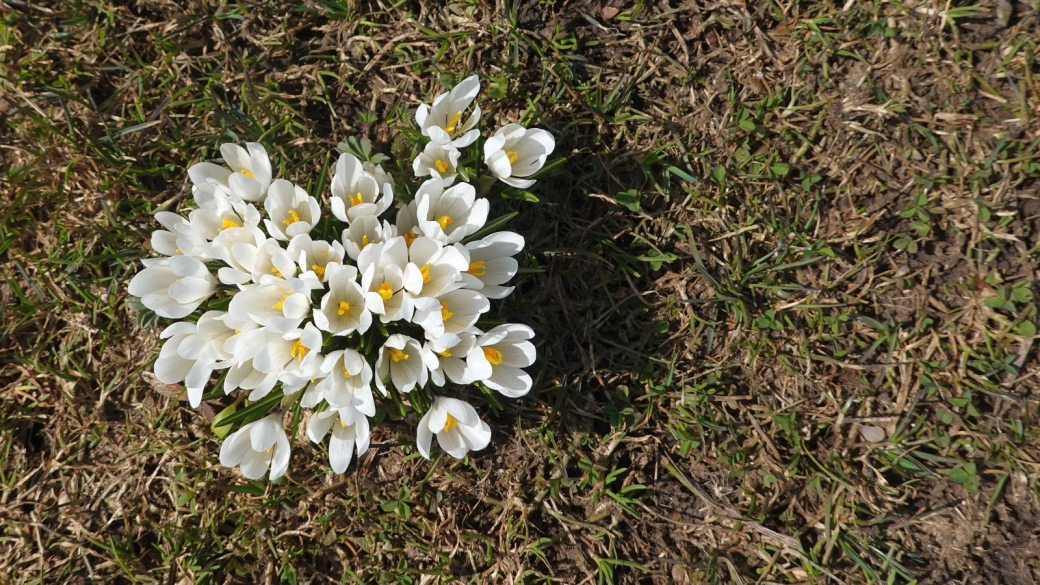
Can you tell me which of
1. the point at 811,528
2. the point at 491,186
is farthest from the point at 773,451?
the point at 491,186

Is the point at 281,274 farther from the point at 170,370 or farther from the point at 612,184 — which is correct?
the point at 612,184

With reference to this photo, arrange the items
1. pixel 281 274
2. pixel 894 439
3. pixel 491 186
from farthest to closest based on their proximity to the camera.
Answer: pixel 894 439, pixel 491 186, pixel 281 274

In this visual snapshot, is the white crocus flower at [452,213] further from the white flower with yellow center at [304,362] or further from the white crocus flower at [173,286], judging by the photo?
the white crocus flower at [173,286]

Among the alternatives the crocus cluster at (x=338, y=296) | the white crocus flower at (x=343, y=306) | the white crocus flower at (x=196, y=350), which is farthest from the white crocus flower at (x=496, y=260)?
the white crocus flower at (x=196, y=350)

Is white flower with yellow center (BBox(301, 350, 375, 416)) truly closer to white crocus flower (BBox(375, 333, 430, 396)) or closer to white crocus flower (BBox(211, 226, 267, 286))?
white crocus flower (BBox(375, 333, 430, 396))

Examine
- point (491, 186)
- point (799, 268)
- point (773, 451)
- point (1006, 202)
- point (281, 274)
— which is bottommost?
point (773, 451)

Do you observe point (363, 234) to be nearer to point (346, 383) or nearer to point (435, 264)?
point (435, 264)
